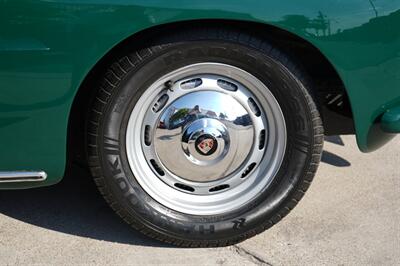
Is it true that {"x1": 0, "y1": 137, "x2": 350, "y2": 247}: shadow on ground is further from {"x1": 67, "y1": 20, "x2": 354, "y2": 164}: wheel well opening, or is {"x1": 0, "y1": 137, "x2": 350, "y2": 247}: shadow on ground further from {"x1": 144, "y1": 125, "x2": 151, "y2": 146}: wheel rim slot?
{"x1": 144, "y1": 125, "x2": 151, "y2": 146}: wheel rim slot

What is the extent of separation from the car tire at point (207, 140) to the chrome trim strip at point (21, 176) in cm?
22

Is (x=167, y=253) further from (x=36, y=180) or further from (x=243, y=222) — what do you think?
(x=36, y=180)

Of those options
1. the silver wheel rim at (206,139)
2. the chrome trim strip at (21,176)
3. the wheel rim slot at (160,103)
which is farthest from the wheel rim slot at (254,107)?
A: the chrome trim strip at (21,176)

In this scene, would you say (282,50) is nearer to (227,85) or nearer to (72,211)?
(227,85)

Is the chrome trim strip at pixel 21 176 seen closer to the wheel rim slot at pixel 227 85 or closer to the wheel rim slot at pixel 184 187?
the wheel rim slot at pixel 184 187

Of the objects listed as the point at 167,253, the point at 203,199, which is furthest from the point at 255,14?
the point at 167,253

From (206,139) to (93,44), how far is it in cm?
67

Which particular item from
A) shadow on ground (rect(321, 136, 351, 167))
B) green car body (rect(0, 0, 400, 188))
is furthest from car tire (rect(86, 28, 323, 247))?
shadow on ground (rect(321, 136, 351, 167))

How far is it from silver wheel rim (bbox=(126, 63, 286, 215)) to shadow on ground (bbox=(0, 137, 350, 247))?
31 cm

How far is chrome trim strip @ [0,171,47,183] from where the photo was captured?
2.54 m

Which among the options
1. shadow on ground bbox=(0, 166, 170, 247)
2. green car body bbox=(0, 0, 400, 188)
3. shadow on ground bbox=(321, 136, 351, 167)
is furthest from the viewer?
shadow on ground bbox=(321, 136, 351, 167)

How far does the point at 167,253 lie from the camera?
2781 millimetres

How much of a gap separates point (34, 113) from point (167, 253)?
89 cm

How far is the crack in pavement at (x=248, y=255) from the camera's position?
272cm
